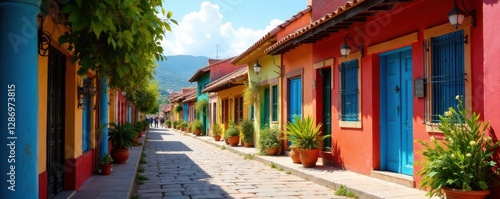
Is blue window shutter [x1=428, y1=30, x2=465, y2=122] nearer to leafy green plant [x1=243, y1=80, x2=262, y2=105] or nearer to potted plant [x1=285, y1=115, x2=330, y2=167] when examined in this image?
potted plant [x1=285, y1=115, x2=330, y2=167]

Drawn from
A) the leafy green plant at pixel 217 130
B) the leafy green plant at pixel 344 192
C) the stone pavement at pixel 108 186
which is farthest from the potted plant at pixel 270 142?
the leafy green plant at pixel 217 130

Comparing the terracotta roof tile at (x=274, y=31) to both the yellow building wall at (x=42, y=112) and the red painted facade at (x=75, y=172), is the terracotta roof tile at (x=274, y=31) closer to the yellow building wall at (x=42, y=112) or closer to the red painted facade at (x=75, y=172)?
the red painted facade at (x=75, y=172)

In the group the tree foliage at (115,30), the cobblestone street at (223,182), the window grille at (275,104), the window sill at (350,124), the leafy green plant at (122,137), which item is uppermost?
the tree foliage at (115,30)

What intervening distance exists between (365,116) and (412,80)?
1.58 m

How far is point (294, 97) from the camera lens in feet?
40.1

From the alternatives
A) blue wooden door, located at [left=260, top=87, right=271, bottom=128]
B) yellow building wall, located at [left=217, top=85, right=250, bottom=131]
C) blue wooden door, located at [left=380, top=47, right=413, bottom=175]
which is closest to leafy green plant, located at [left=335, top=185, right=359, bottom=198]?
blue wooden door, located at [left=380, top=47, right=413, bottom=175]

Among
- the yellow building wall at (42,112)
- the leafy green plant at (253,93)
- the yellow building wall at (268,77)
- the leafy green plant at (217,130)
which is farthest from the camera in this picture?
the leafy green plant at (217,130)

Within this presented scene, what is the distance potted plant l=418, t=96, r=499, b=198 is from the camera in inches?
187

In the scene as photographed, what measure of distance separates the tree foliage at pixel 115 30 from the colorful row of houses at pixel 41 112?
0.37 metres

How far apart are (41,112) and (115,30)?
1.77m

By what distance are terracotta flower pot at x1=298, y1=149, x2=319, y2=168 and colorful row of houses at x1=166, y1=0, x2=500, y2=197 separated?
0.46m

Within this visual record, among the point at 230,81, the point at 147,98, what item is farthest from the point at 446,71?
the point at 147,98

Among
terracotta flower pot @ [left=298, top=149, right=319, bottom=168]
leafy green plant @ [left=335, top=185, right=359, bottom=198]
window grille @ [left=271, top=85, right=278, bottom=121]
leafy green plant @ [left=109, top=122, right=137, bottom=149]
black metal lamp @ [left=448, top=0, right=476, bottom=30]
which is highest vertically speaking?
black metal lamp @ [left=448, top=0, right=476, bottom=30]

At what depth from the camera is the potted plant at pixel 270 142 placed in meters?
12.5
